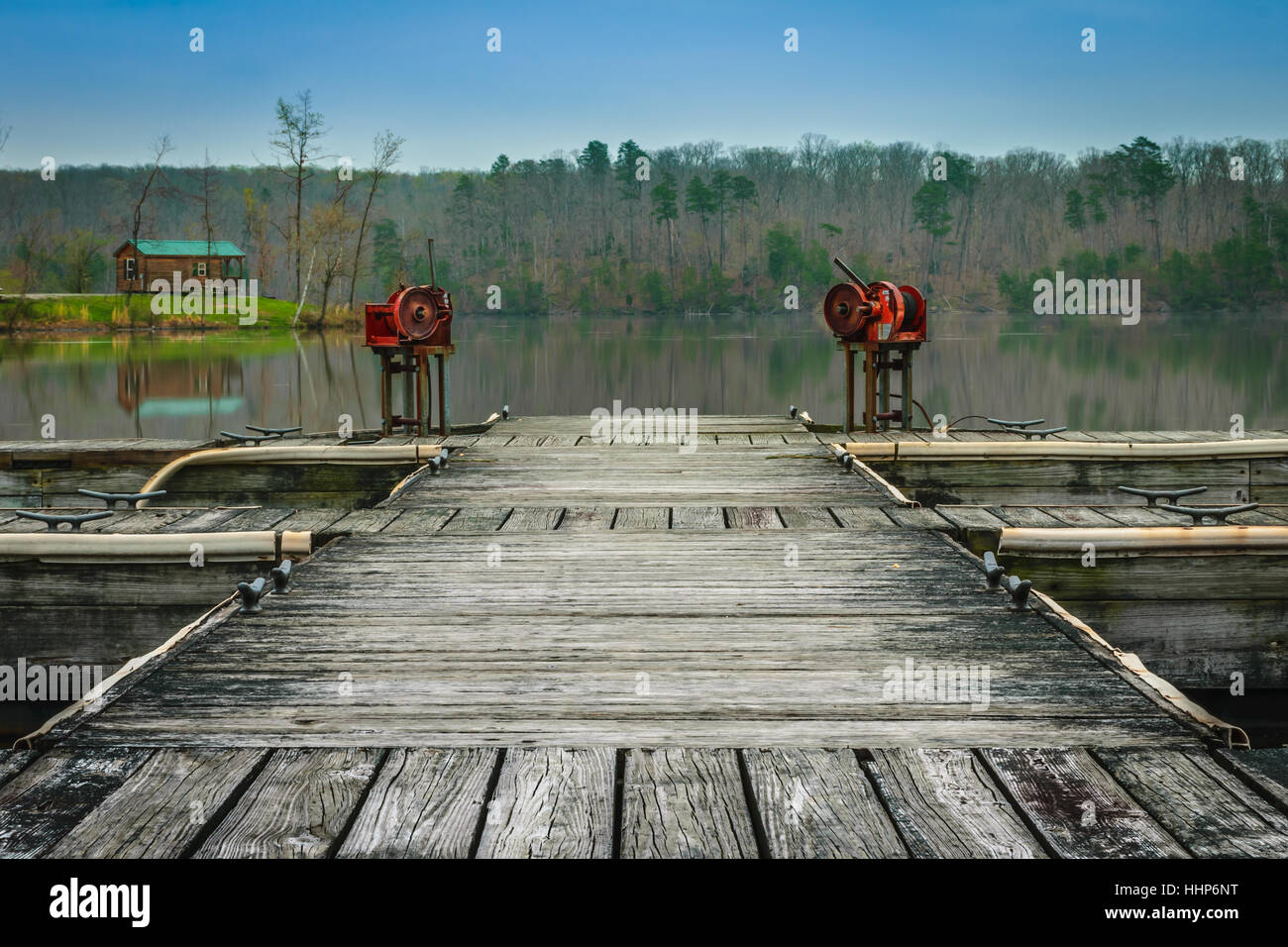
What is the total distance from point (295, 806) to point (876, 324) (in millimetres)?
9204

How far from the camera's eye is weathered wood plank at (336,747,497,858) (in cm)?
259

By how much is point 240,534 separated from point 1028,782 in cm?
417

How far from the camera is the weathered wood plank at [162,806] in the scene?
8.50 ft

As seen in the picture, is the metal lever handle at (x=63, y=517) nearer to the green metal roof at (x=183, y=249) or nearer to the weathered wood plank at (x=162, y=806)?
the weathered wood plank at (x=162, y=806)

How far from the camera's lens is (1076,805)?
2.76 metres

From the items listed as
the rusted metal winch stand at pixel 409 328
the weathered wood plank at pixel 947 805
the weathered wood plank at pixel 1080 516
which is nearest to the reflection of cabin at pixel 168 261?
the rusted metal winch stand at pixel 409 328

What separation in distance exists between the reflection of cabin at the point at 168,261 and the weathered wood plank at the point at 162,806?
230 feet

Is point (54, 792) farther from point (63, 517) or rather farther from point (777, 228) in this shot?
point (777, 228)

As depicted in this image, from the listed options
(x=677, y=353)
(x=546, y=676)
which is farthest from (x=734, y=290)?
(x=546, y=676)

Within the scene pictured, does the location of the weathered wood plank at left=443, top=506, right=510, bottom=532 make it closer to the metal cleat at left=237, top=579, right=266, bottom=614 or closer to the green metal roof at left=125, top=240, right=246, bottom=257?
the metal cleat at left=237, top=579, right=266, bottom=614

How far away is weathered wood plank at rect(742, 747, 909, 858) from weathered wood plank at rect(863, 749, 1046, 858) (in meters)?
0.05

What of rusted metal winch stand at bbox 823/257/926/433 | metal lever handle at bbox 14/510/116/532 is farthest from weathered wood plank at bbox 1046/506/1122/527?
metal lever handle at bbox 14/510/116/532

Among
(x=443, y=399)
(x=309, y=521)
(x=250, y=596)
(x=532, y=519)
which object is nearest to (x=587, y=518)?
(x=532, y=519)

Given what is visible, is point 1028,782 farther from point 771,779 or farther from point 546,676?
Answer: point 546,676
